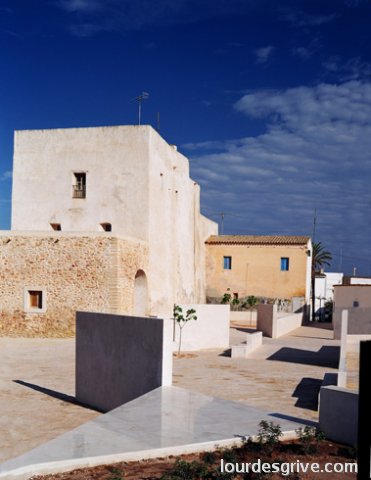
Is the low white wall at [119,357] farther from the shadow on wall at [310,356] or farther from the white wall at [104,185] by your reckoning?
the white wall at [104,185]

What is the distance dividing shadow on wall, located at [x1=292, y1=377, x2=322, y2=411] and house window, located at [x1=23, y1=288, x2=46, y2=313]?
11.7m

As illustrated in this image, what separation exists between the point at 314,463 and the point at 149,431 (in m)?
1.97

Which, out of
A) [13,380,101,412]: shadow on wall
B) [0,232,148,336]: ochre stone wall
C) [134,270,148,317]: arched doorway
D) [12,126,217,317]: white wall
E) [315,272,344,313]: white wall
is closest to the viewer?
[13,380,101,412]: shadow on wall

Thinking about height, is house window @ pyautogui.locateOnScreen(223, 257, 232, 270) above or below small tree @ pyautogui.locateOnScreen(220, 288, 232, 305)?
above

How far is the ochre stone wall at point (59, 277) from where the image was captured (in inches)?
805

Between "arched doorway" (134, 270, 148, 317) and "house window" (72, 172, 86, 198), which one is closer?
"arched doorway" (134, 270, 148, 317)

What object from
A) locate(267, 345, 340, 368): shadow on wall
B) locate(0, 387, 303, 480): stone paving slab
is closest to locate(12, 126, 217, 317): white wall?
locate(267, 345, 340, 368): shadow on wall

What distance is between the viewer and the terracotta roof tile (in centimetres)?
3559

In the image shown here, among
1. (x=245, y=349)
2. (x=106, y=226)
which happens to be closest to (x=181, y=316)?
(x=245, y=349)

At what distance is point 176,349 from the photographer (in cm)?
1798

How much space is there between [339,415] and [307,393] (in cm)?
448

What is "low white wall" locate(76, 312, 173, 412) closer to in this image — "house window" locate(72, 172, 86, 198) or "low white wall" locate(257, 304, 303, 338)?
"low white wall" locate(257, 304, 303, 338)

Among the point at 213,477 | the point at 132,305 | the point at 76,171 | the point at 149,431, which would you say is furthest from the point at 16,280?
the point at 213,477

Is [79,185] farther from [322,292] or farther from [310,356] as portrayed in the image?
[322,292]
